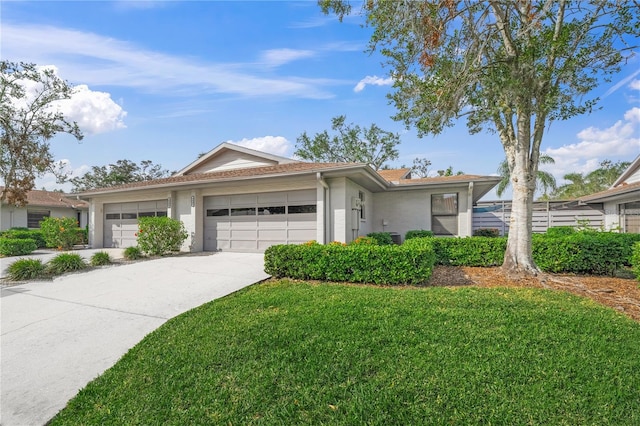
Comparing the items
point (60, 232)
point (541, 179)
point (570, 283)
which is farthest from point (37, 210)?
point (541, 179)

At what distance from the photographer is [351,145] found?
101 ft

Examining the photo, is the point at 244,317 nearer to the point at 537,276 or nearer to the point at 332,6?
the point at 537,276

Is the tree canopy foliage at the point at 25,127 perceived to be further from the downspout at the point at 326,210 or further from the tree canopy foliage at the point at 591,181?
the tree canopy foliage at the point at 591,181

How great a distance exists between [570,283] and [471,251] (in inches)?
87.8

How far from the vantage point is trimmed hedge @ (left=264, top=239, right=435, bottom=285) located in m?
5.89

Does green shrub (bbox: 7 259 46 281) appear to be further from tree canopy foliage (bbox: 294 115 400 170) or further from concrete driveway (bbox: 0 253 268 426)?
tree canopy foliage (bbox: 294 115 400 170)

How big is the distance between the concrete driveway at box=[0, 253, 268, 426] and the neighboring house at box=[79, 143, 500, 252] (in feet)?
8.52

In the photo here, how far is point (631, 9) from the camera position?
5.73 metres

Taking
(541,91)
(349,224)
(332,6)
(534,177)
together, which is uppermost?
(332,6)

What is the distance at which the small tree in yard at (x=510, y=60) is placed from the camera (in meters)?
6.01

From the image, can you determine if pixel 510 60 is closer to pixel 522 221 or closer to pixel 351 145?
pixel 522 221

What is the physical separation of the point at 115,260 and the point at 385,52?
33.0ft

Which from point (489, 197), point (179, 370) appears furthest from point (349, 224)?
point (489, 197)

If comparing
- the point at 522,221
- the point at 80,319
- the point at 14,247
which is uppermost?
the point at 522,221
